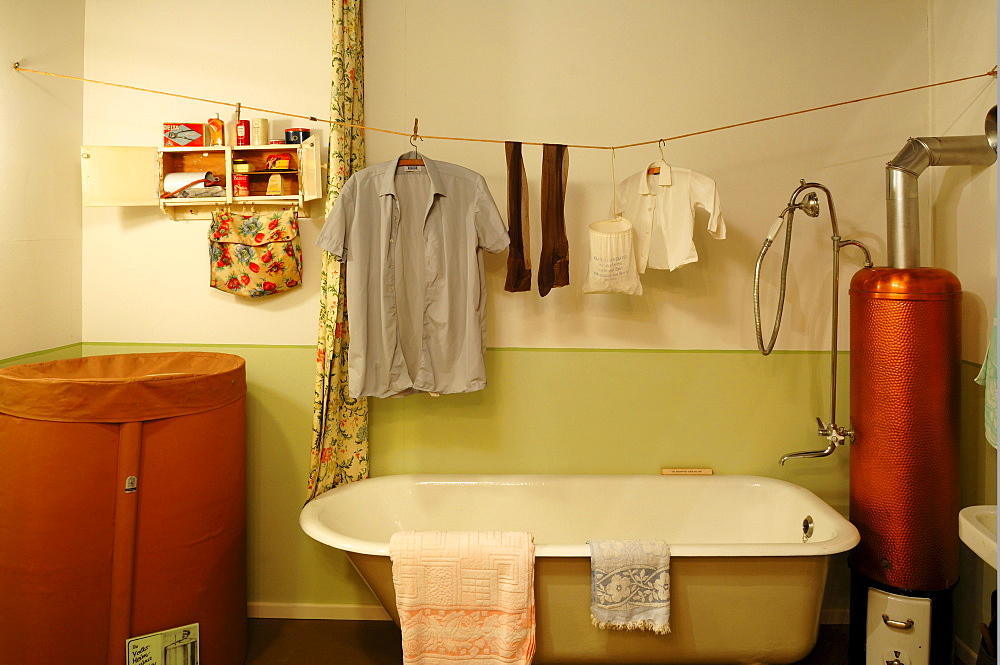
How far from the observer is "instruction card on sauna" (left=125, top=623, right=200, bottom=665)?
6.55 ft

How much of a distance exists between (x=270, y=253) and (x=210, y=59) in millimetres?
843

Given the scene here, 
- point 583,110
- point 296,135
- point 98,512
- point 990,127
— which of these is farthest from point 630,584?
point 296,135

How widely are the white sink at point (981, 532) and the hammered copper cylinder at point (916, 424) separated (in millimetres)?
408

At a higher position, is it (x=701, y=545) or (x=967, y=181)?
(x=967, y=181)

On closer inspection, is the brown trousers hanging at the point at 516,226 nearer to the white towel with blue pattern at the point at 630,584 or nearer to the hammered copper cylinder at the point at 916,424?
the white towel with blue pattern at the point at 630,584

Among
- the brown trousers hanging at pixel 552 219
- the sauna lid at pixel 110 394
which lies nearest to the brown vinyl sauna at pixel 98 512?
the sauna lid at pixel 110 394

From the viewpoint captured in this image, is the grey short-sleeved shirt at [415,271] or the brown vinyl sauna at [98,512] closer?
the brown vinyl sauna at [98,512]

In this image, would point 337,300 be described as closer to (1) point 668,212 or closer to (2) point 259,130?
(2) point 259,130

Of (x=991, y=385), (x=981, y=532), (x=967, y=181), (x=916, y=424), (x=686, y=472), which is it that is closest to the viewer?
(x=981, y=532)

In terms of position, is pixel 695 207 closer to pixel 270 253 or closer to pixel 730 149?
pixel 730 149

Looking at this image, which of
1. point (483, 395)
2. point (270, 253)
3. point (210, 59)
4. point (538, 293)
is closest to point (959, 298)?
point (538, 293)

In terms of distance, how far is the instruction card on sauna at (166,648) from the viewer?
6.55 feet

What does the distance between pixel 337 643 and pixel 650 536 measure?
1285mm

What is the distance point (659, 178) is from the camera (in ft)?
8.04
